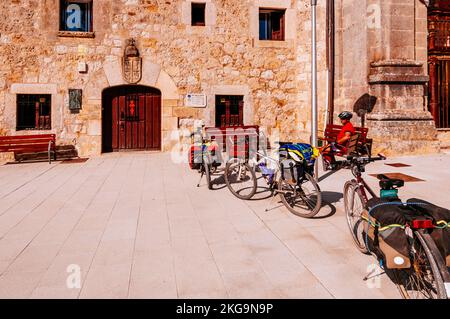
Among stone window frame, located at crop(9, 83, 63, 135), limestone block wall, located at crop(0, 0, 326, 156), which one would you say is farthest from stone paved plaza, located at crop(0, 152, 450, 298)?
limestone block wall, located at crop(0, 0, 326, 156)

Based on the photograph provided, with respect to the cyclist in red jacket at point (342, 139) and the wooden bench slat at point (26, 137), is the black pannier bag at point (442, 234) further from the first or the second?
the wooden bench slat at point (26, 137)

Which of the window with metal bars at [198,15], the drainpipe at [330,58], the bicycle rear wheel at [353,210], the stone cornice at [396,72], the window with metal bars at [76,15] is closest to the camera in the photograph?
the bicycle rear wheel at [353,210]

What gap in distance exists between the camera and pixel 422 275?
2.27 m

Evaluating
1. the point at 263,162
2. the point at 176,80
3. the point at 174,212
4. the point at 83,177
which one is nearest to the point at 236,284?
the point at 174,212

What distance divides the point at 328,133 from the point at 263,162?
5708 millimetres

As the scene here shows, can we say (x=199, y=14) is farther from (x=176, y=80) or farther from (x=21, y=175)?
(x=21, y=175)

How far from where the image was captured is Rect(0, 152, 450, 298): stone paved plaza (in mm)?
2590

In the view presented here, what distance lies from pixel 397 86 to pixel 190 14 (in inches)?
254

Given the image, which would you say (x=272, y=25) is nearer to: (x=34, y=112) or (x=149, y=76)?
(x=149, y=76)

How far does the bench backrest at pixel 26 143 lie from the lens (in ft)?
30.4

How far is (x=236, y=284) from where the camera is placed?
8.64 feet

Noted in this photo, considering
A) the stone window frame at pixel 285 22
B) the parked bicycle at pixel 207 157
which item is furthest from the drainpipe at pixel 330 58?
the parked bicycle at pixel 207 157

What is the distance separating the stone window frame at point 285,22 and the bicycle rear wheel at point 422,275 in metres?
9.88

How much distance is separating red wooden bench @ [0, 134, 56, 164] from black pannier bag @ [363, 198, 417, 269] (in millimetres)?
8767
